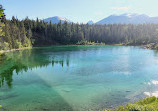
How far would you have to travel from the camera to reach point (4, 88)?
23234 mm

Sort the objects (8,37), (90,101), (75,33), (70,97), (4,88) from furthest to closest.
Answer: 1. (75,33)
2. (8,37)
3. (4,88)
4. (70,97)
5. (90,101)

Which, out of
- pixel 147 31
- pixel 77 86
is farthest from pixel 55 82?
pixel 147 31

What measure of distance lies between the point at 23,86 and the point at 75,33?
523ft

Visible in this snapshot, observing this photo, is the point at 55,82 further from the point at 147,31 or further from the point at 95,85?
the point at 147,31

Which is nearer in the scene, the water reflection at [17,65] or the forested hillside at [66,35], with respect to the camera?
the water reflection at [17,65]

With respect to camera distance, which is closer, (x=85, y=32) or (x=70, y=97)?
(x=70, y=97)

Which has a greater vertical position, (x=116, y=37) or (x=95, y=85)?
(x=116, y=37)

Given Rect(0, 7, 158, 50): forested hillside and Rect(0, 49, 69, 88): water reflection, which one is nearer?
Rect(0, 49, 69, 88): water reflection

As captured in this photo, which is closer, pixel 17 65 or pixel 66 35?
pixel 17 65

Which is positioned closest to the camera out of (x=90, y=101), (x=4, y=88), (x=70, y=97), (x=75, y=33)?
(x=90, y=101)

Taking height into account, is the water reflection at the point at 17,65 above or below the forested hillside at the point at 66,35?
below

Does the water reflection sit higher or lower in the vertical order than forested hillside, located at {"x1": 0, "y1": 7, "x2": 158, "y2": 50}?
lower

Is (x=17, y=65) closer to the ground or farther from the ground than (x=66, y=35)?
closer to the ground

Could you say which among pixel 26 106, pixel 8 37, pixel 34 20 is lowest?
pixel 26 106
